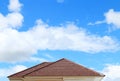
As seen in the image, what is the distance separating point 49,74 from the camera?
37.5 m

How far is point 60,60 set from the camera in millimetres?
41000

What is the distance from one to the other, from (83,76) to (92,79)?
1.00m

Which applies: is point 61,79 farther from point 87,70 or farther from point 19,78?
point 19,78

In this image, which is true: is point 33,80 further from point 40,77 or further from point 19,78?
point 19,78

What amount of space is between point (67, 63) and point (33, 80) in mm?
4729

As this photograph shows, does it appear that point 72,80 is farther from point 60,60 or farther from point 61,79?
point 60,60

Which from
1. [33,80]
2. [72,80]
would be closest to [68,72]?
[72,80]

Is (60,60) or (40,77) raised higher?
(60,60)

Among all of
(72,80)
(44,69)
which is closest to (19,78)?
(44,69)

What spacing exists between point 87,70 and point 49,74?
13.4ft

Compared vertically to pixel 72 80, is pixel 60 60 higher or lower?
higher

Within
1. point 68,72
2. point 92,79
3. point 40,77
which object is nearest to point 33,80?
point 40,77

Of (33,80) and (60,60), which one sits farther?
(60,60)

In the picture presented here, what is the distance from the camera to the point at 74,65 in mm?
39875
